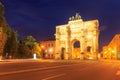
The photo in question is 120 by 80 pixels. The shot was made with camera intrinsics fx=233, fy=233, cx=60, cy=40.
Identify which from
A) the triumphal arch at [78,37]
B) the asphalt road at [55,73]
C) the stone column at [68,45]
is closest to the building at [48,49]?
the triumphal arch at [78,37]

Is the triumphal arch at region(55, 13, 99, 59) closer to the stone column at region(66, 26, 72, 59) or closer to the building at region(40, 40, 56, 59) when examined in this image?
the stone column at region(66, 26, 72, 59)

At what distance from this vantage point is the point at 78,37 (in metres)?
88.9

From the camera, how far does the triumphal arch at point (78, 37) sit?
8319cm

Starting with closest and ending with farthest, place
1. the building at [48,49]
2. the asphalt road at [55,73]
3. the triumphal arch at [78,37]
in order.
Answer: the asphalt road at [55,73] < the triumphal arch at [78,37] < the building at [48,49]

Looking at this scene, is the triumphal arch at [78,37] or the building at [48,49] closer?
the triumphal arch at [78,37]

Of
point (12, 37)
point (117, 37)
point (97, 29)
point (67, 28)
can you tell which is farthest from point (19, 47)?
point (117, 37)

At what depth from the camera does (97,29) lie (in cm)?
8338

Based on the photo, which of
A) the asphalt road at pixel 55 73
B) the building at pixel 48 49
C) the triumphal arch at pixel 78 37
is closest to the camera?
the asphalt road at pixel 55 73

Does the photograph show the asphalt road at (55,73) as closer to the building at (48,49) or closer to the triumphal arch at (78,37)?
the triumphal arch at (78,37)

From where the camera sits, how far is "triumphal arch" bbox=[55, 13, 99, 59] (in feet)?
273

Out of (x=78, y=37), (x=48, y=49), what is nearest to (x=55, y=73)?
(x=78, y=37)

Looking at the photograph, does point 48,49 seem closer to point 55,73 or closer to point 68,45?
point 68,45

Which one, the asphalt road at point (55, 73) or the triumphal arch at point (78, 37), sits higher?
the triumphal arch at point (78, 37)

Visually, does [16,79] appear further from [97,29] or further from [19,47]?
A: [97,29]
